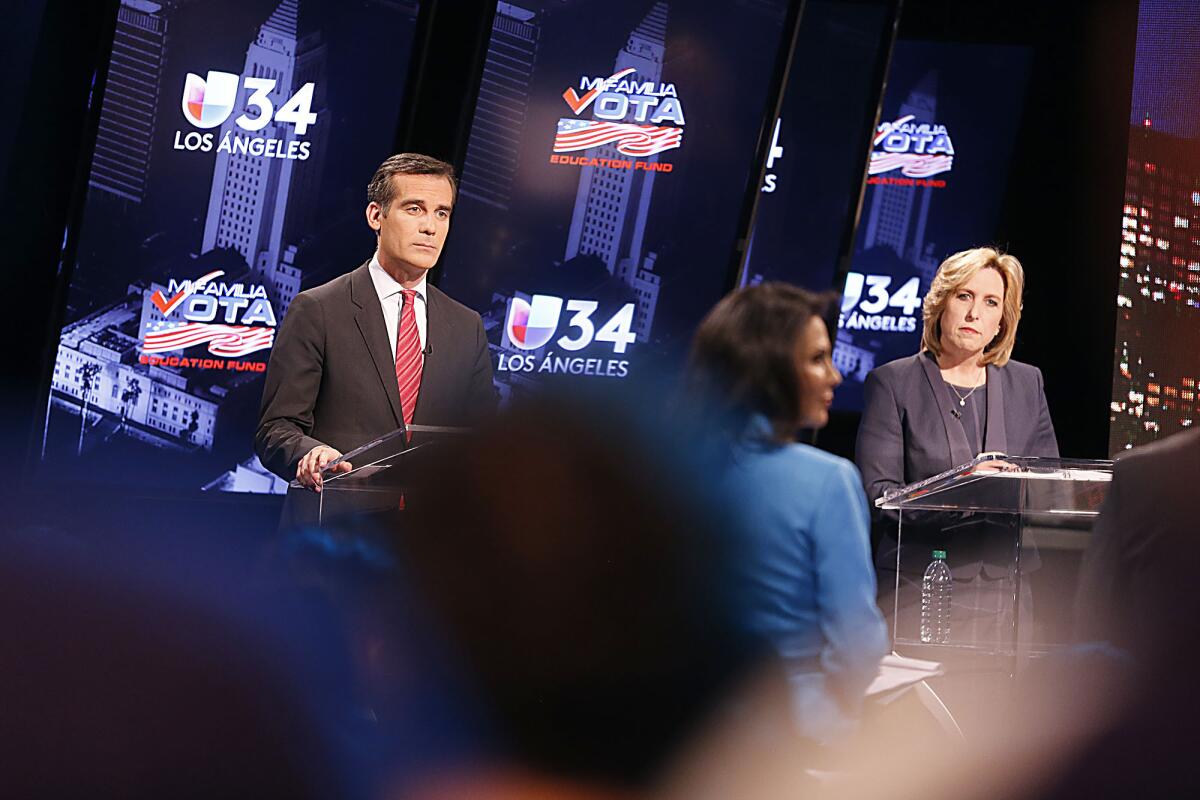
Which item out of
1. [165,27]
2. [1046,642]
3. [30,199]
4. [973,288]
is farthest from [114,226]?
[1046,642]

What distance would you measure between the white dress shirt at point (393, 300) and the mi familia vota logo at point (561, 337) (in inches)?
95.8

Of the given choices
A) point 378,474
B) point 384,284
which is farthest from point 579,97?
point 378,474

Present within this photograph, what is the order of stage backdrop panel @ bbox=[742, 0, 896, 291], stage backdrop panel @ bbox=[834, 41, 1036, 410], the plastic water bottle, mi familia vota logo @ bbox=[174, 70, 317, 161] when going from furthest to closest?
1. stage backdrop panel @ bbox=[834, 41, 1036, 410]
2. stage backdrop panel @ bbox=[742, 0, 896, 291]
3. mi familia vota logo @ bbox=[174, 70, 317, 161]
4. the plastic water bottle

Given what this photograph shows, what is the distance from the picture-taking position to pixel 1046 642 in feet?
8.80

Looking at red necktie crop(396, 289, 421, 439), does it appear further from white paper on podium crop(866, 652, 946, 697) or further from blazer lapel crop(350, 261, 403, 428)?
white paper on podium crop(866, 652, 946, 697)

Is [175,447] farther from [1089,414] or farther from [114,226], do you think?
[1089,414]

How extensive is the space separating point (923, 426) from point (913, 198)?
17.3ft

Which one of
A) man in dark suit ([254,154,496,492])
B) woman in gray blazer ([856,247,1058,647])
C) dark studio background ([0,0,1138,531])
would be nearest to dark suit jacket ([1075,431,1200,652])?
woman in gray blazer ([856,247,1058,647])

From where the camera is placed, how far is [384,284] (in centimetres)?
348

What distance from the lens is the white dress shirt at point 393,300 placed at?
3.44 meters

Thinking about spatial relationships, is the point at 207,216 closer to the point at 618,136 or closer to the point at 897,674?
the point at 618,136

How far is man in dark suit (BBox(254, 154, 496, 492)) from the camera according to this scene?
329cm

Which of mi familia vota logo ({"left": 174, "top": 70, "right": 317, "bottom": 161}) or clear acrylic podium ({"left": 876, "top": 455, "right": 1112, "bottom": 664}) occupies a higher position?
mi familia vota logo ({"left": 174, "top": 70, "right": 317, "bottom": 161})

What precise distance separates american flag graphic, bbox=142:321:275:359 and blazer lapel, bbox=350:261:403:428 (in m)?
2.06
